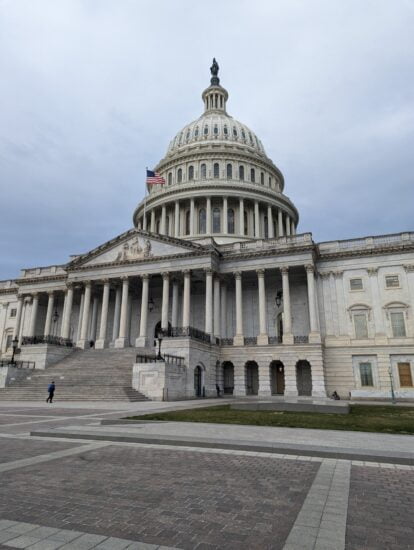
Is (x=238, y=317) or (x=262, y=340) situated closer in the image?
(x=262, y=340)

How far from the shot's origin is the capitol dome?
60188 millimetres

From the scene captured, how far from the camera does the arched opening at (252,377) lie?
142ft

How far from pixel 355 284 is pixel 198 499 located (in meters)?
40.7

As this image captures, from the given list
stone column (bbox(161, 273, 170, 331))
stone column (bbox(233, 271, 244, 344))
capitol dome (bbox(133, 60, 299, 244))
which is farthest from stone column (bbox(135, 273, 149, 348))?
capitol dome (bbox(133, 60, 299, 244))

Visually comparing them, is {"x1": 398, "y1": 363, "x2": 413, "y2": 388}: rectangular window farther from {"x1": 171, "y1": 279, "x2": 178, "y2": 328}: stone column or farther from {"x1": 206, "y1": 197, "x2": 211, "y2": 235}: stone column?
{"x1": 206, "y1": 197, "x2": 211, "y2": 235}: stone column

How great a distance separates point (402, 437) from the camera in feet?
37.1

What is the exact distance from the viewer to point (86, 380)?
3269 cm

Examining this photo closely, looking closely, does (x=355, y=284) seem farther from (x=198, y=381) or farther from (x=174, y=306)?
(x=174, y=306)

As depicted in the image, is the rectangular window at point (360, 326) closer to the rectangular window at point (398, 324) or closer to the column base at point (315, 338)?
the rectangular window at point (398, 324)

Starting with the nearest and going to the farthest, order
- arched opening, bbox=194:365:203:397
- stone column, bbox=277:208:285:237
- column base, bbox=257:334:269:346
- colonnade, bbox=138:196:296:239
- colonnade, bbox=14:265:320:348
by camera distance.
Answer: arched opening, bbox=194:365:203:397 → column base, bbox=257:334:269:346 → colonnade, bbox=14:265:320:348 → colonnade, bbox=138:196:296:239 → stone column, bbox=277:208:285:237

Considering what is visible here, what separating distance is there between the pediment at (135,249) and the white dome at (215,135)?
2886 cm

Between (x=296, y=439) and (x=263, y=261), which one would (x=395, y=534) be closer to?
(x=296, y=439)

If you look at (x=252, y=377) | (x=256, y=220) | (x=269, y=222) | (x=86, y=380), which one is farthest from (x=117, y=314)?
(x=269, y=222)

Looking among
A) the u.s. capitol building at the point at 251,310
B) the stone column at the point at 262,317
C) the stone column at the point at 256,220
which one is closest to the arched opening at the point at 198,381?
the u.s. capitol building at the point at 251,310
